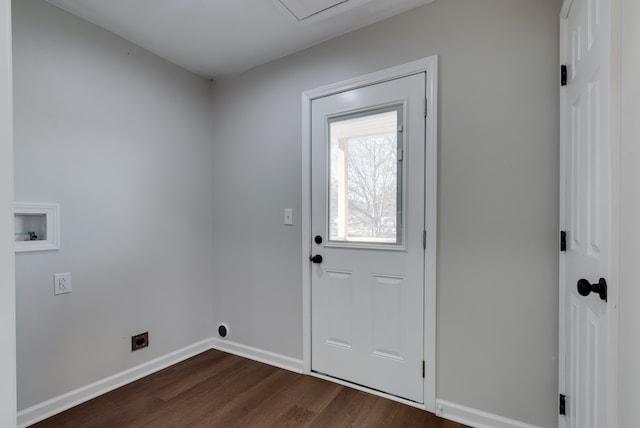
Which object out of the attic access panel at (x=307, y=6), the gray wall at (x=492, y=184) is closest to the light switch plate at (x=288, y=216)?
the gray wall at (x=492, y=184)

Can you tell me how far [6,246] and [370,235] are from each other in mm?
1676

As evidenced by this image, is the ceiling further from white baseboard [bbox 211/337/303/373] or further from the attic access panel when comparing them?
white baseboard [bbox 211/337/303/373]

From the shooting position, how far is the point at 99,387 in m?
1.98

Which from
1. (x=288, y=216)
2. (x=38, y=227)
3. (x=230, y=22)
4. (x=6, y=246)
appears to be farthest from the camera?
(x=288, y=216)

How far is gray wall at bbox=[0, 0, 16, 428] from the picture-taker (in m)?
0.74

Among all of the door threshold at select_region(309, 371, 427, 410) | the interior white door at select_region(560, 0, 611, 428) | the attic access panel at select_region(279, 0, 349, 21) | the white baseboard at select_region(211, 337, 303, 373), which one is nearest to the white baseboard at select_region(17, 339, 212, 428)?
the white baseboard at select_region(211, 337, 303, 373)

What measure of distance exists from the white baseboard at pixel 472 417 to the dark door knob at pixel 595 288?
963 millimetres

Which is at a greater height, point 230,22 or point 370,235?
point 230,22

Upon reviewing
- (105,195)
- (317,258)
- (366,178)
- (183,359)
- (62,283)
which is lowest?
(183,359)

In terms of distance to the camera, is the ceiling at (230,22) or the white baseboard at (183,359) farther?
the ceiling at (230,22)

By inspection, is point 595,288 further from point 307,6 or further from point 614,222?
point 307,6

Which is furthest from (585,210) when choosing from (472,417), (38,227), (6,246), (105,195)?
(38,227)

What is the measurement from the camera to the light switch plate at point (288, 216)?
2307mm

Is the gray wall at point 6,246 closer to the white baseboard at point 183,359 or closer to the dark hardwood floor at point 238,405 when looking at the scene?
the dark hardwood floor at point 238,405
